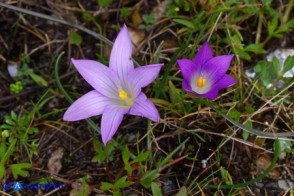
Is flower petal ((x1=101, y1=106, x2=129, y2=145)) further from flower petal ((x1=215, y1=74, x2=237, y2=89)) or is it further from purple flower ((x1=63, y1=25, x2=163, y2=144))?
flower petal ((x1=215, y1=74, x2=237, y2=89))

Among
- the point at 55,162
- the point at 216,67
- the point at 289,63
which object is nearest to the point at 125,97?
the point at 216,67

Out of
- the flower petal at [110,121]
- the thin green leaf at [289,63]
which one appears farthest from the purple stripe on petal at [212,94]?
the thin green leaf at [289,63]

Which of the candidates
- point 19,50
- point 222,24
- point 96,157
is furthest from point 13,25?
point 222,24

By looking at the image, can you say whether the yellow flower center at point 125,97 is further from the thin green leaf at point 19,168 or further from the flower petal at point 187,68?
the thin green leaf at point 19,168

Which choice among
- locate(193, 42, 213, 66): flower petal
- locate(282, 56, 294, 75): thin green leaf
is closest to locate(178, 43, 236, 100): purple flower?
locate(193, 42, 213, 66): flower petal

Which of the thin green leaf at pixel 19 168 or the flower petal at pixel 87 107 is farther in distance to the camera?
the thin green leaf at pixel 19 168

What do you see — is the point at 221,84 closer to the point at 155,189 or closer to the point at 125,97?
the point at 125,97
